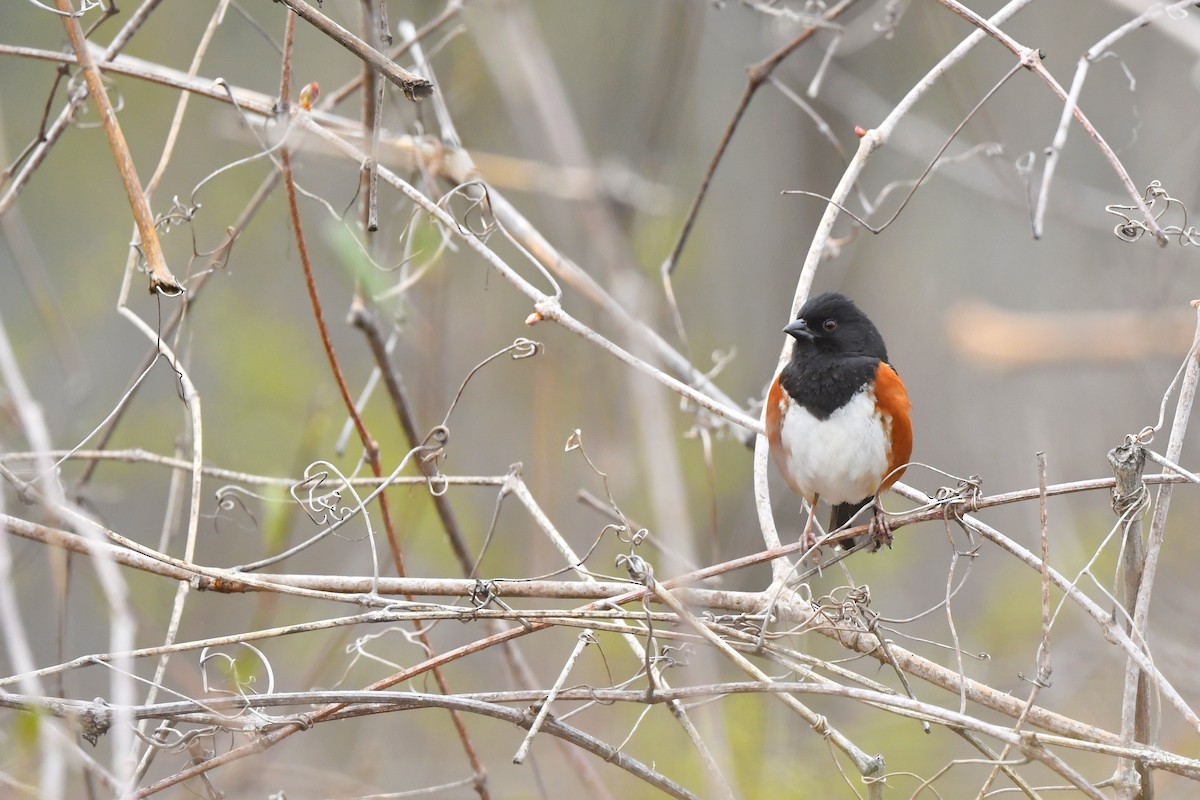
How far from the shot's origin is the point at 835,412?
2422 mm

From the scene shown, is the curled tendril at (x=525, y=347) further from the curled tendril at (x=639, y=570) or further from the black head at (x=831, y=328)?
the black head at (x=831, y=328)

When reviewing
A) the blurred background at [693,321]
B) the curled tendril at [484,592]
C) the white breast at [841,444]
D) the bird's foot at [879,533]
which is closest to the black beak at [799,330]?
the white breast at [841,444]

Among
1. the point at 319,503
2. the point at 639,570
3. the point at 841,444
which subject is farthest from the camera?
the point at 841,444

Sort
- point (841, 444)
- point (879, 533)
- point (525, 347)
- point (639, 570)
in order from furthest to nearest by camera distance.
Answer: point (841, 444)
point (879, 533)
point (525, 347)
point (639, 570)

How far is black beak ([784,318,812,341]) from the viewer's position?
2.39m

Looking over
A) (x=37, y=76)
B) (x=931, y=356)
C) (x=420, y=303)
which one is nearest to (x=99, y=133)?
(x=37, y=76)

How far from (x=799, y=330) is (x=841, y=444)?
29cm

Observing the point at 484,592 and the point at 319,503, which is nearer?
the point at 484,592

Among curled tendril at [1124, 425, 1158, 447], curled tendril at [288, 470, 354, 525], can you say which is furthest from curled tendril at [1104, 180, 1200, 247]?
curled tendril at [288, 470, 354, 525]

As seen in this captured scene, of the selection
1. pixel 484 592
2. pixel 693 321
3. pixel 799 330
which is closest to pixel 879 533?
pixel 799 330

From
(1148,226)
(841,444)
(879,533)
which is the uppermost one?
(1148,226)

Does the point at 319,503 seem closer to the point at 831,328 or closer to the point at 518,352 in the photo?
the point at 518,352

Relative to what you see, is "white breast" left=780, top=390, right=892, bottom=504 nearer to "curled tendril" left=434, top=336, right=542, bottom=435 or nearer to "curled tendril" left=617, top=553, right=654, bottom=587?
"curled tendril" left=434, top=336, right=542, bottom=435

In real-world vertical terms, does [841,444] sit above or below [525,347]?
below
